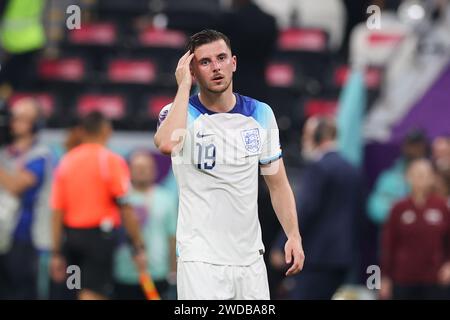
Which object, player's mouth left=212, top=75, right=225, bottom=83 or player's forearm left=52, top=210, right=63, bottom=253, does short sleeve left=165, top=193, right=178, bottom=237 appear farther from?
player's mouth left=212, top=75, right=225, bottom=83

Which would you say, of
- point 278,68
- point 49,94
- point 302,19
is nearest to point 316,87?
point 278,68

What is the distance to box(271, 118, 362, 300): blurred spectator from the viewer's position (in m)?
9.70

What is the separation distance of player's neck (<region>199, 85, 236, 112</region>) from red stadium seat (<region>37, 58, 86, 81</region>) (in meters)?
9.90

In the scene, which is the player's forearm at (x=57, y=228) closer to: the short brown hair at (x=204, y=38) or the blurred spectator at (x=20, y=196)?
the blurred spectator at (x=20, y=196)

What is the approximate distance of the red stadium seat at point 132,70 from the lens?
16141mm

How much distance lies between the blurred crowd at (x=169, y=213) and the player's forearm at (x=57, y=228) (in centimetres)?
1

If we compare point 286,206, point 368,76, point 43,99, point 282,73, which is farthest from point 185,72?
point 282,73

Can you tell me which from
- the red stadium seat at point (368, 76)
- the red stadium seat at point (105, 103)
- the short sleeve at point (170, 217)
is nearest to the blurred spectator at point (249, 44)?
the short sleeve at point (170, 217)

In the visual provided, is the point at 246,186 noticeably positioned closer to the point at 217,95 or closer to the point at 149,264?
the point at 217,95

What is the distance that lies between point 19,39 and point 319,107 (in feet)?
12.2

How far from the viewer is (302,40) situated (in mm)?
16922

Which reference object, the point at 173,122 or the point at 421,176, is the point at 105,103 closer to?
the point at 421,176

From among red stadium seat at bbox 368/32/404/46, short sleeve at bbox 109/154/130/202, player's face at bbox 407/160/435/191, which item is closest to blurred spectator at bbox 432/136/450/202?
player's face at bbox 407/160/435/191

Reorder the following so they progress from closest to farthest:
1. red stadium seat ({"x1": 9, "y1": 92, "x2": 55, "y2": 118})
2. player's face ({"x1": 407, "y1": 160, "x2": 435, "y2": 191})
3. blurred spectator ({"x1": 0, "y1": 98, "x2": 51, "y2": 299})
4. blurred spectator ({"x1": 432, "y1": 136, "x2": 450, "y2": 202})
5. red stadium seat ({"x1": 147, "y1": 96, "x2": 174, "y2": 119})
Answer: blurred spectator ({"x1": 0, "y1": 98, "x2": 51, "y2": 299}) < player's face ({"x1": 407, "y1": 160, "x2": 435, "y2": 191}) < blurred spectator ({"x1": 432, "y1": 136, "x2": 450, "y2": 202}) < red stadium seat ({"x1": 9, "y1": 92, "x2": 55, "y2": 118}) < red stadium seat ({"x1": 147, "y1": 96, "x2": 174, "y2": 119})
